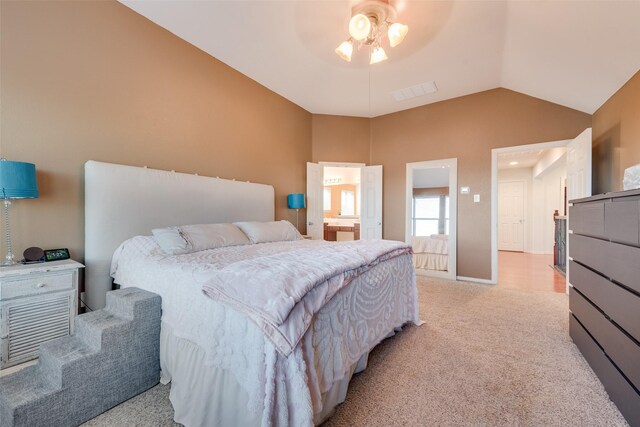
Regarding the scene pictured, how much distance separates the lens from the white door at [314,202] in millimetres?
4852

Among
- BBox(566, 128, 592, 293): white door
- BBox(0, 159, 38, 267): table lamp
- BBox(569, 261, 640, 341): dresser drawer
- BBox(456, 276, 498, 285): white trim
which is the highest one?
BBox(566, 128, 592, 293): white door

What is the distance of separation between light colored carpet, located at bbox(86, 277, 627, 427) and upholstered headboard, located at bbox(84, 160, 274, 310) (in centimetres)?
124

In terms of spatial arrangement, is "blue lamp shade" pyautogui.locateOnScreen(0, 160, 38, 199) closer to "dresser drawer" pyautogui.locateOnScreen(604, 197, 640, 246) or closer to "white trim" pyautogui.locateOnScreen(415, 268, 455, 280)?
"dresser drawer" pyautogui.locateOnScreen(604, 197, 640, 246)

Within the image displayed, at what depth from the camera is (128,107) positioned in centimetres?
262

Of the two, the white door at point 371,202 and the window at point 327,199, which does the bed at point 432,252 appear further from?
the window at point 327,199

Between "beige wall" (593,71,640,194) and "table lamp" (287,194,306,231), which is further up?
"beige wall" (593,71,640,194)

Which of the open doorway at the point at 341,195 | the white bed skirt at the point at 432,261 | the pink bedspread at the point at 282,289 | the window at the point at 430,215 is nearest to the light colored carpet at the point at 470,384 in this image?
the pink bedspread at the point at 282,289

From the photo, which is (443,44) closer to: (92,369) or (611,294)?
(611,294)

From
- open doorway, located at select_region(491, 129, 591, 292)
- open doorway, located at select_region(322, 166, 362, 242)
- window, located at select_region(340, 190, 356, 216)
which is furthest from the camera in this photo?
window, located at select_region(340, 190, 356, 216)

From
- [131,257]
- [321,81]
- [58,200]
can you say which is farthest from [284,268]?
[321,81]

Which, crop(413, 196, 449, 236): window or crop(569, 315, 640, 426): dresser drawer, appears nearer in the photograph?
crop(569, 315, 640, 426): dresser drawer

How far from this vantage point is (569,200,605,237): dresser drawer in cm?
179

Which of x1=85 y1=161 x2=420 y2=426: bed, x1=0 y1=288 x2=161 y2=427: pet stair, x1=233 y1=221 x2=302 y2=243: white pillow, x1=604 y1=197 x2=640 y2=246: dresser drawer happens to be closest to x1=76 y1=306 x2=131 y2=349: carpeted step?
x1=0 y1=288 x2=161 y2=427: pet stair

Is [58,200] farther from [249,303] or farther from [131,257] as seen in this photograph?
[249,303]
